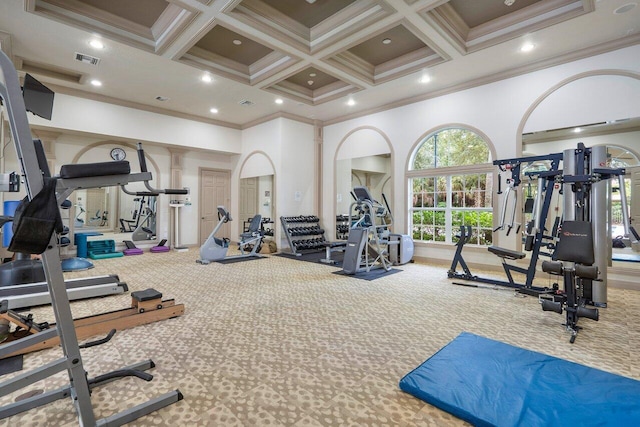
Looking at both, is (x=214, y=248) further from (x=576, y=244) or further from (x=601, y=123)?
(x=601, y=123)

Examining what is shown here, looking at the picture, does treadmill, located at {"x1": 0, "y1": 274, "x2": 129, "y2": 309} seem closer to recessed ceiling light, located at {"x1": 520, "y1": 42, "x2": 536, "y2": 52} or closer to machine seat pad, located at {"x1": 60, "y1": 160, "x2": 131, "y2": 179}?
machine seat pad, located at {"x1": 60, "y1": 160, "x2": 131, "y2": 179}

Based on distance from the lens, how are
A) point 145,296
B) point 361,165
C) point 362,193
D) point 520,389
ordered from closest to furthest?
1. point 520,389
2. point 145,296
3. point 362,193
4. point 361,165

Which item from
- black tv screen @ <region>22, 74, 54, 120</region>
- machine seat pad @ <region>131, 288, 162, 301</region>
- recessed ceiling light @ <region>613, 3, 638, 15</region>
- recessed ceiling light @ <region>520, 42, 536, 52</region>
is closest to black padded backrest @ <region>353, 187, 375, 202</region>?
recessed ceiling light @ <region>520, 42, 536, 52</region>

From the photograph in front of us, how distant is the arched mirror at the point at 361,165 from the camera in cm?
771

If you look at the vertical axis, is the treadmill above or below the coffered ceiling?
below

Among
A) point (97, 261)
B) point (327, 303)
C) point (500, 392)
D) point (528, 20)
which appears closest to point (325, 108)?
point (528, 20)

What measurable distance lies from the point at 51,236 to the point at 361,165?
8.16m

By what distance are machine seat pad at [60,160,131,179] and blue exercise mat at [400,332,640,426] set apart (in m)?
2.20

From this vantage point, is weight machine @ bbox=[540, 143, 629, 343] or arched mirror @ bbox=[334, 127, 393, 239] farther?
arched mirror @ bbox=[334, 127, 393, 239]

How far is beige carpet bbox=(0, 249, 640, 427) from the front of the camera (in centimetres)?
187

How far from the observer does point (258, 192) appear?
9.13 meters

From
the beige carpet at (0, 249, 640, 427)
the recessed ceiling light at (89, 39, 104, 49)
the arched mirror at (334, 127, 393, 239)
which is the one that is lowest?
the beige carpet at (0, 249, 640, 427)

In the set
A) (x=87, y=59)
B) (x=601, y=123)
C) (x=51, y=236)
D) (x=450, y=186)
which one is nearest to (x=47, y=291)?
(x=51, y=236)

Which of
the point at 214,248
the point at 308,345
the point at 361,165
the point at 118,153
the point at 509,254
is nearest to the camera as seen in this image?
the point at 308,345
